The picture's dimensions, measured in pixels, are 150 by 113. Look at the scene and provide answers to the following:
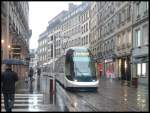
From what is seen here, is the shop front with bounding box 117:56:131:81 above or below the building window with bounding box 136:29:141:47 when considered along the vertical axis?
below

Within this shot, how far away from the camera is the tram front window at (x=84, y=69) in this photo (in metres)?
33.7

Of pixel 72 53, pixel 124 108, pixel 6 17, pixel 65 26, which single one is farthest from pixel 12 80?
pixel 65 26

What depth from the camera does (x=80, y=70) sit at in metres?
34.1

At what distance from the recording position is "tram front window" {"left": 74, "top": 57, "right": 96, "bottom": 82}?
33.7 metres

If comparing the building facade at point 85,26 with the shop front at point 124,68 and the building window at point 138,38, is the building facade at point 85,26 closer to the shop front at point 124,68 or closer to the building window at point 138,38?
the shop front at point 124,68

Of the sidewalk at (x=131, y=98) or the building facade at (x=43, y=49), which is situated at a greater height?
the building facade at (x=43, y=49)

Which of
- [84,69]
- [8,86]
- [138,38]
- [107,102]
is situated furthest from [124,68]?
[8,86]

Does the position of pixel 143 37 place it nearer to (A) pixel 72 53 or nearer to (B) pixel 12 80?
(A) pixel 72 53

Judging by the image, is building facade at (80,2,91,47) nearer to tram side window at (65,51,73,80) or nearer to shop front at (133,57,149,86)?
shop front at (133,57,149,86)

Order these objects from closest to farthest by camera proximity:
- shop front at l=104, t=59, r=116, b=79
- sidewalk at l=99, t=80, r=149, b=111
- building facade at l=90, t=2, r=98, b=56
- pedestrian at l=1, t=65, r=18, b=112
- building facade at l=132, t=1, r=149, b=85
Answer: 1. pedestrian at l=1, t=65, r=18, b=112
2. sidewalk at l=99, t=80, r=149, b=111
3. building facade at l=132, t=1, r=149, b=85
4. shop front at l=104, t=59, r=116, b=79
5. building facade at l=90, t=2, r=98, b=56

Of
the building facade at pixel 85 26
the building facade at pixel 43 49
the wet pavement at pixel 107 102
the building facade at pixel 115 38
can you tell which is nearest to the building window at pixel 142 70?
the building facade at pixel 115 38

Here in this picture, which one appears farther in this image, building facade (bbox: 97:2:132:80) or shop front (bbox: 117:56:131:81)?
building facade (bbox: 97:2:132:80)

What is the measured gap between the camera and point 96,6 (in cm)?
8862

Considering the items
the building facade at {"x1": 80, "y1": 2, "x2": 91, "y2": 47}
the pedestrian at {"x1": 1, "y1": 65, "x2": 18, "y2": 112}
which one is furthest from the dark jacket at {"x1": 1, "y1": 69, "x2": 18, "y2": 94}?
the building facade at {"x1": 80, "y1": 2, "x2": 91, "y2": 47}
